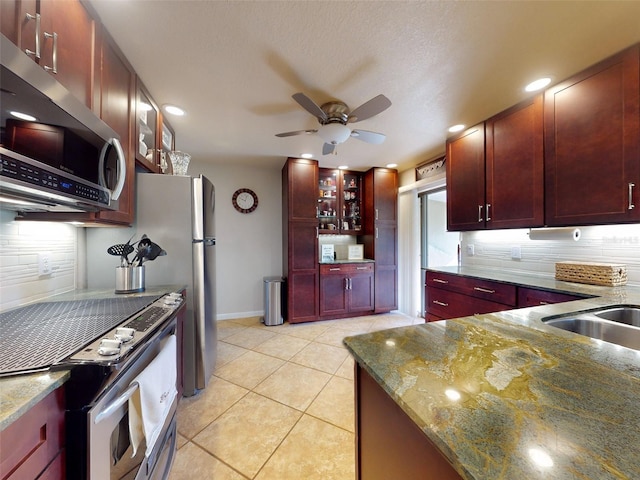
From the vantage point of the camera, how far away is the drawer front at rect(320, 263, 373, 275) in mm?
3520

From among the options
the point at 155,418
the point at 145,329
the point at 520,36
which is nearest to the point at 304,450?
the point at 155,418

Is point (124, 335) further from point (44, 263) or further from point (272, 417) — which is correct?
point (272, 417)

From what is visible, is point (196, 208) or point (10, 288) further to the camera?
point (196, 208)

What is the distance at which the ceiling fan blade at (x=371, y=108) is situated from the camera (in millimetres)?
1636

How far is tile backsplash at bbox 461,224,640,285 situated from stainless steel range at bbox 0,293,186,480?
2875 mm

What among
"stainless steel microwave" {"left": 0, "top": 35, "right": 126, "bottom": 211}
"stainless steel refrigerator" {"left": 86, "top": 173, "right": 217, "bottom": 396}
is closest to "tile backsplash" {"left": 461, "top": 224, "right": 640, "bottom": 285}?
"stainless steel refrigerator" {"left": 86, "top": 173, "right": 217, "bottom": 396}

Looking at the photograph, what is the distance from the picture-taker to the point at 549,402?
1.60 ft

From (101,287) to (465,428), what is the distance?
2206mm

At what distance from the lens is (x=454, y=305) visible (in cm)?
222

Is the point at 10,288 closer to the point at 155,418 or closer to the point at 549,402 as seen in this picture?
the point at 155,418

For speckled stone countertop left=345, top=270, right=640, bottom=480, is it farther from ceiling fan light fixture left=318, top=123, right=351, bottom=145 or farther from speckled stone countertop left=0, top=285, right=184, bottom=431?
ceiling fan light fixture left=318, top=123, right=351, bottom=145

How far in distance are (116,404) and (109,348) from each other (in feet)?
0.60

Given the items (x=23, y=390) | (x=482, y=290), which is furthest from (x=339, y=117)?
(x=23, y=390)

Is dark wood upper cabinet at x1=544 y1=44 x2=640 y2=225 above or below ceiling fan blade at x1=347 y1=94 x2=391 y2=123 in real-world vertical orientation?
below
